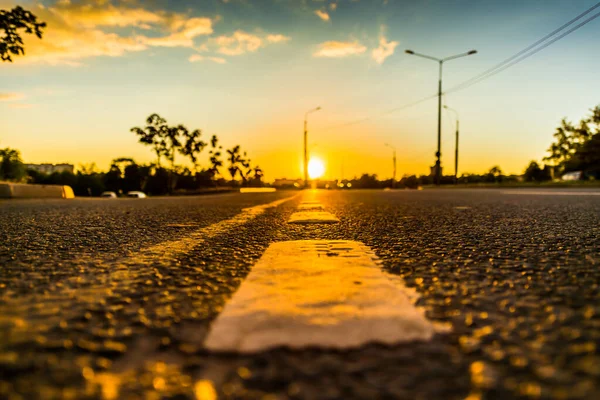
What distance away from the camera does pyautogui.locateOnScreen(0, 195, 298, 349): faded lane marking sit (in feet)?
3.24

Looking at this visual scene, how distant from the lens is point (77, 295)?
4.18ft

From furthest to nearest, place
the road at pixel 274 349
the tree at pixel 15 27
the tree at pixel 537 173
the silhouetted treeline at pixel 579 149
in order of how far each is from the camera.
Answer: the tree at pixel 537 173, the silhouetted treeline at pixel 579 149, the tree at pixel 15 27, the road at pixel 274 349

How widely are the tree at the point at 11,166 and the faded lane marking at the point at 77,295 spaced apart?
6003 cm

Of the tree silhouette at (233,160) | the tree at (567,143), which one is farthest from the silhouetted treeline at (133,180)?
the tree at (567,143)

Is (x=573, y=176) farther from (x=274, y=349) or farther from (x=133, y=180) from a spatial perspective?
(x=133, y=180)

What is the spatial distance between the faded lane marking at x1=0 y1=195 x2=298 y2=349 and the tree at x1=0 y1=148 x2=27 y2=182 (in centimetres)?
6003

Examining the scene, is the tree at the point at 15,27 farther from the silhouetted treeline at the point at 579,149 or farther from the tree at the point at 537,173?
the tree at the point at 537,173

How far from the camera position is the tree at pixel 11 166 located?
52688mm

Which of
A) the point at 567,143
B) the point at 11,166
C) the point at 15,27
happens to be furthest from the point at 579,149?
the point at 11,166

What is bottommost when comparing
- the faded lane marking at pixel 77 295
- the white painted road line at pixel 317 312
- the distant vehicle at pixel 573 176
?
the faded lane marking at pixel 77 295

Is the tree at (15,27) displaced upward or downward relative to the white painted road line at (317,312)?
upward

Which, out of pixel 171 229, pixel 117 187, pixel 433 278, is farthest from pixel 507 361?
pixel 117 187

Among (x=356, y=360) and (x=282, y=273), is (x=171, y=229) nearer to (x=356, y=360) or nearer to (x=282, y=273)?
(x=282, y=273)

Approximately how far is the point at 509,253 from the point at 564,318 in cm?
114
